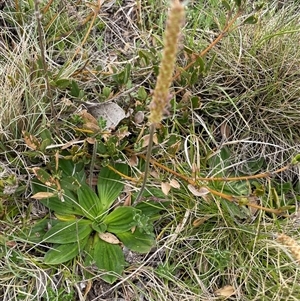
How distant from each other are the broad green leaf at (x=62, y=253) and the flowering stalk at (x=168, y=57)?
0.83m

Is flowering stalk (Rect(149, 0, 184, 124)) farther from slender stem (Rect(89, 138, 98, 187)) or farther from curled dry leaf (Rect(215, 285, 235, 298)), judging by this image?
curled dry leaf (Rect(215, 285, 235, 298))

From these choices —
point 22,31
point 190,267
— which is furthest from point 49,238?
point 22,31

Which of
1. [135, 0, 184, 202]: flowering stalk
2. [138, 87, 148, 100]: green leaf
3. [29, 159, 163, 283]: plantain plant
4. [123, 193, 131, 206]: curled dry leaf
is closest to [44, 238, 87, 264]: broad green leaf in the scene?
[29, 159, 163, 283]: plantain plant

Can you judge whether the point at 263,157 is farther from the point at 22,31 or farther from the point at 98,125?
the point at 22,31

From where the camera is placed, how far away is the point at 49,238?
1.74 meters

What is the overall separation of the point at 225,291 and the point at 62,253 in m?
0.58

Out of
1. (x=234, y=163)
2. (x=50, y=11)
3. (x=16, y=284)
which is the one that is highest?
(x=50, y=11)

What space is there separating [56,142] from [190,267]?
668mm

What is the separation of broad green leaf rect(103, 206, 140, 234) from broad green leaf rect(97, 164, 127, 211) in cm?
7

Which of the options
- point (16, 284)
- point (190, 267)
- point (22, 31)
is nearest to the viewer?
point (16, 284)

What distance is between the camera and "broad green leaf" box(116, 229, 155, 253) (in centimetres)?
176

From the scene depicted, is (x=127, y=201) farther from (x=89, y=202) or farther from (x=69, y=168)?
(x=69, y=168)

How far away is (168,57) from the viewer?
88cm

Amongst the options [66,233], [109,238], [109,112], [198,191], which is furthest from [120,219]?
[109,112]
